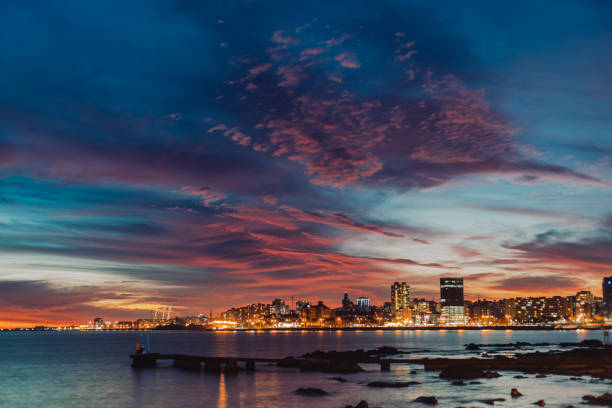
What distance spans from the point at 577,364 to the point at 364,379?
24.1 meters

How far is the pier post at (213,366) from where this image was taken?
243 feet

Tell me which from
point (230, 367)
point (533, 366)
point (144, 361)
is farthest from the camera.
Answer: point (144, 361)

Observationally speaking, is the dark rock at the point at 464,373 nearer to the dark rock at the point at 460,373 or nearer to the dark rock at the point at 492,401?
the dark rock at the point at 460,373

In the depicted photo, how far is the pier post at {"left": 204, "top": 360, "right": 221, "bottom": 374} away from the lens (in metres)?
74.0

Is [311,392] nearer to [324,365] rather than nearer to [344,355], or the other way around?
[324,365]

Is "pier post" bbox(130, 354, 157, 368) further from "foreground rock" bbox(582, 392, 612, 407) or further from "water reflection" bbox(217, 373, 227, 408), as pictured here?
"foreground rock" bbox(582, 392, 612, 407)

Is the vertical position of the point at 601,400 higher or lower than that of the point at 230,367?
higher

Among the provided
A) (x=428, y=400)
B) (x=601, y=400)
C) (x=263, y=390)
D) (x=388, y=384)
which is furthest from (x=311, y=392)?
(x=601, y=400)

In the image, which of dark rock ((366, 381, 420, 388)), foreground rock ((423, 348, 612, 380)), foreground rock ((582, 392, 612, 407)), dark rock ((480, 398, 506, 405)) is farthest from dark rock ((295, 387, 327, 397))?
foreground rock ((582, 392, 612, 407))

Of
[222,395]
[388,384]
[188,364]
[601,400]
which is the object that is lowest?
[188,364]

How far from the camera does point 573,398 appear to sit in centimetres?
4525

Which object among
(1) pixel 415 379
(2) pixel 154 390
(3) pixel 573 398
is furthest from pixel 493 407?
(2) pixel 154 390

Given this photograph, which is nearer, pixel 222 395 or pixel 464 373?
pixel 222 395

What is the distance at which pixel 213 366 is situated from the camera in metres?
75.2
